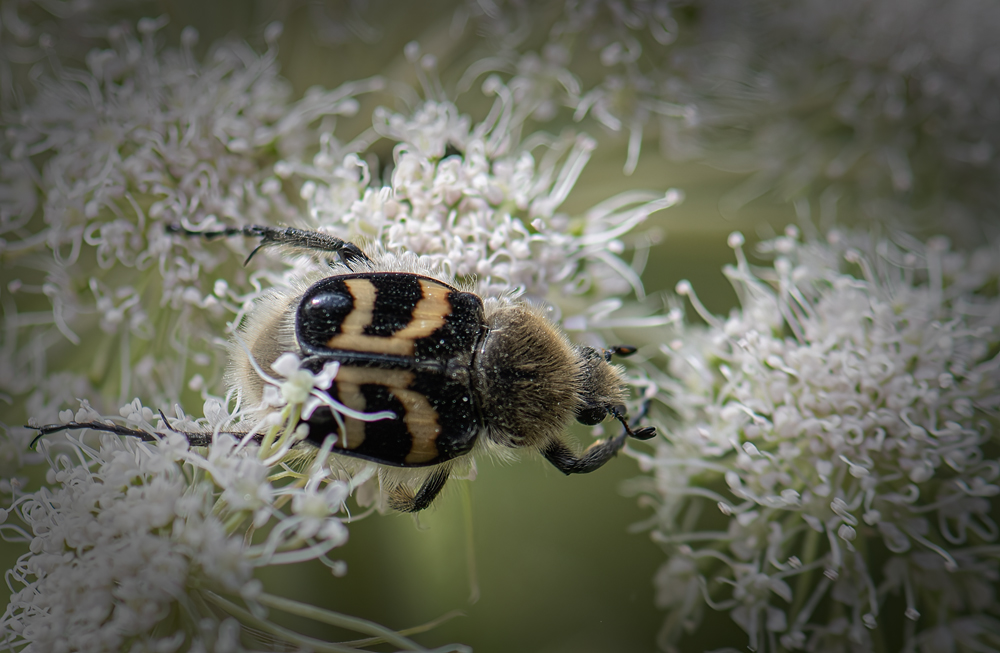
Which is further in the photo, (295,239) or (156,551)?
(295,239)

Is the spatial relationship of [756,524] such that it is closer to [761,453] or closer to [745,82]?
[761,453]

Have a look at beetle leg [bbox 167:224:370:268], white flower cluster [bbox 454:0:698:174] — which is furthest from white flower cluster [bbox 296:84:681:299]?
white flower cluster [bbox 454:0:698:174]

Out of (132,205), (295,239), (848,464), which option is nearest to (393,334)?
(295,239)

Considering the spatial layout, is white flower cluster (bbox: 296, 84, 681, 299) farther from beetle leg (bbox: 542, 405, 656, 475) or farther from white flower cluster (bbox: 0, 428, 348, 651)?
white flower cluster (bbox: 0, 428, 348, 651)

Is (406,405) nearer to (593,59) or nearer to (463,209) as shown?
(463,209)

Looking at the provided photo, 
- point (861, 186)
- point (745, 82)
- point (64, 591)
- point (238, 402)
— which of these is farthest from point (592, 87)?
point (64, 591)
